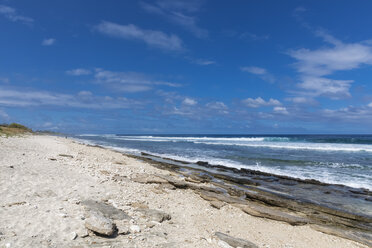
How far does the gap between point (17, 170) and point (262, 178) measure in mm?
11559

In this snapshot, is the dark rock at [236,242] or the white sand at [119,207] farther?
the dark rock at [236,242]

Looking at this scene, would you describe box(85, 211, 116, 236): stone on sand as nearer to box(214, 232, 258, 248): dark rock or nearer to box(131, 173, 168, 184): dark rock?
box(214, 232, 258, 248): dark rock

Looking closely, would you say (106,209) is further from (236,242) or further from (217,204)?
(217,204)

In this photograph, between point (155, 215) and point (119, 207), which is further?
point (119, 207)

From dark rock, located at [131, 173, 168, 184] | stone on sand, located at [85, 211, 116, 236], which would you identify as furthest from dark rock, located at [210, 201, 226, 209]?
stone on sand, located at [85, 211, 116, 236]

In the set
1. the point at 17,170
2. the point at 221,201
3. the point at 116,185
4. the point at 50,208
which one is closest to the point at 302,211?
the point at 221,201

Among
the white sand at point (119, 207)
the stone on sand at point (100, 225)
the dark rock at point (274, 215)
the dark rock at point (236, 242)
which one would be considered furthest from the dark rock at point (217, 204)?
the stone on sand at point (100, 225)

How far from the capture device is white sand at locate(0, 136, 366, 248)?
14.4 ft

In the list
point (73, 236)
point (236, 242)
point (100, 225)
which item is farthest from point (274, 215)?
point (73, 236)

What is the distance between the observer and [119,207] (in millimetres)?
6164

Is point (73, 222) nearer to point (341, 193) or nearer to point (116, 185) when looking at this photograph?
point (116, 185)

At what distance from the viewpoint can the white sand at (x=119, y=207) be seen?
4387 millimetres

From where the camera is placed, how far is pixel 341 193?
10.4 meters

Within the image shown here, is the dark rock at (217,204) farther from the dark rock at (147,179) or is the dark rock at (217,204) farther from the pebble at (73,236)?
the pebble at (73,236)
